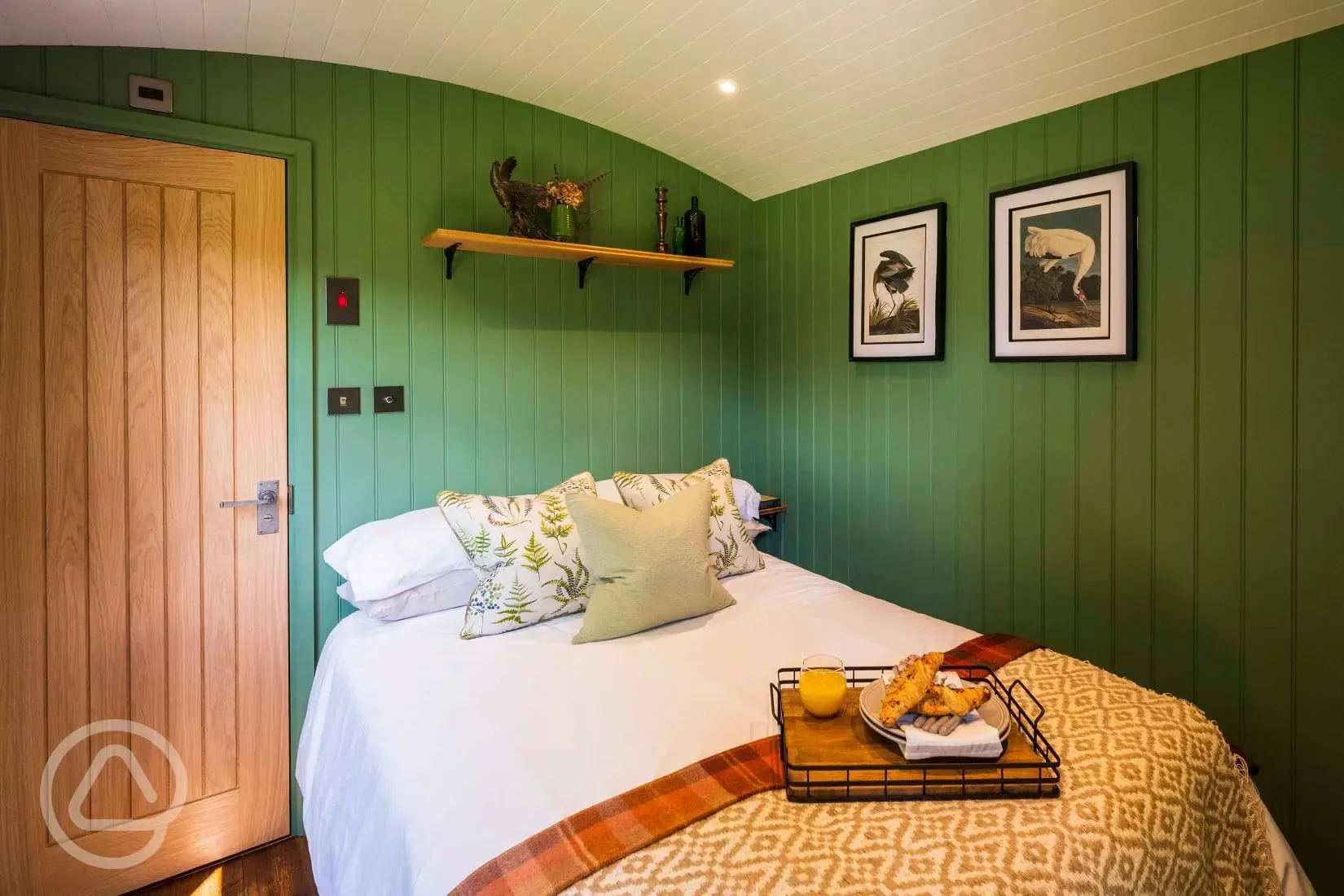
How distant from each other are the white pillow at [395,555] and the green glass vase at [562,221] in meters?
1.09

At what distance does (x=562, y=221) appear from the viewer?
8.67 feet

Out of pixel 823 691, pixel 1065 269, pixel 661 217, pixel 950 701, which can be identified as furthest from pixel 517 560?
pixel 1065 269

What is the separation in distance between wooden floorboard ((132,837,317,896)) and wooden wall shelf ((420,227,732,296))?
6.45 ft

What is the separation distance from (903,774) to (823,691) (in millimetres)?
223

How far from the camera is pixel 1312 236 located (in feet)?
5.91

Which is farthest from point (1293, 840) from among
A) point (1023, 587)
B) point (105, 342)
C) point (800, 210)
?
point (105, 342)

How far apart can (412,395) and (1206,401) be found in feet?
7.94

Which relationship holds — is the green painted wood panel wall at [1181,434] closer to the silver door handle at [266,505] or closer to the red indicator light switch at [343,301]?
the red indicator light switch at [343,301]

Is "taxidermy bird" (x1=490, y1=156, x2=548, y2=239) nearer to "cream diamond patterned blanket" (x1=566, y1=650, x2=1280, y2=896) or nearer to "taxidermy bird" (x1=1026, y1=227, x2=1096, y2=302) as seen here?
"taxidermy bird" (x1=1026, y1=227, x2=1096, y2=302)

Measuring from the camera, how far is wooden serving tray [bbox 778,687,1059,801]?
1.24 m

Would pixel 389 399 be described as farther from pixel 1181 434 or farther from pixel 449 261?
pixel 1181 434

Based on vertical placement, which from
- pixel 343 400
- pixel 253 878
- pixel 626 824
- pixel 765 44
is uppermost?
pixel 765 44

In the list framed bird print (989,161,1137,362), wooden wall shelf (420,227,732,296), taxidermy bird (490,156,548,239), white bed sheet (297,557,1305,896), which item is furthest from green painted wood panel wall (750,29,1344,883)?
taxidermy bird (490,156,548,239)

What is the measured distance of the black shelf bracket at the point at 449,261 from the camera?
255cm
